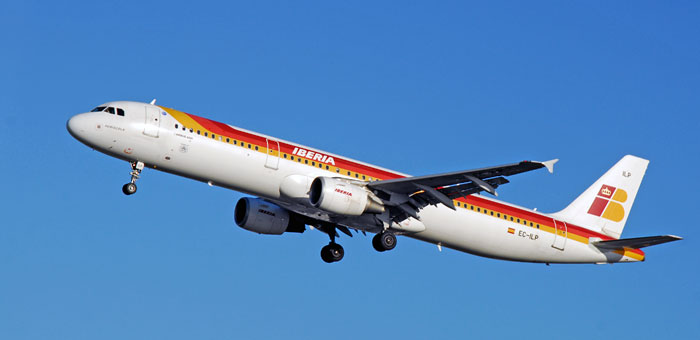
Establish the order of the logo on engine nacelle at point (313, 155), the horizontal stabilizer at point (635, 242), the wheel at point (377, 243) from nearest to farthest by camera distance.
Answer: the logo on engine nacelle at point (313, 155) < the wheel at point (377, 243) < the horizontal stabilizer at point (635, 242)

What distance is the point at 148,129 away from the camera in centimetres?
3991

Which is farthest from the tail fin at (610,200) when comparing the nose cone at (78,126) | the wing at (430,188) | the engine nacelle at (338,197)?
the nose cone at (78,126)

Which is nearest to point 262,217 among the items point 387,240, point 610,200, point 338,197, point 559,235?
point 387,240

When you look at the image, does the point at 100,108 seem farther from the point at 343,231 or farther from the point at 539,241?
the point at 539,241

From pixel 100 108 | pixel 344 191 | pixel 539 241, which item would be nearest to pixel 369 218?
pixel 344 191

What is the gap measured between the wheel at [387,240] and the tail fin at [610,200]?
33.2 feet

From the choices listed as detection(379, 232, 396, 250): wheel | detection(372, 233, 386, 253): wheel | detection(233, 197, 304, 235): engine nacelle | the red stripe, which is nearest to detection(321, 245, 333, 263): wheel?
detection(233, 197, 304, 235): engine nacelle

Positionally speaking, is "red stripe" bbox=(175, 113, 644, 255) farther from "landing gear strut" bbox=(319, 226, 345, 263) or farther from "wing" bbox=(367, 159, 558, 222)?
"landing gear strut" bbox=(319, 226, 345, 263)

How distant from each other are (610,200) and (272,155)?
19.8m

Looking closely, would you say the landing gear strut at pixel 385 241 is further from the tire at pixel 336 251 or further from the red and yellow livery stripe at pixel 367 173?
the tire at pixel 336 251

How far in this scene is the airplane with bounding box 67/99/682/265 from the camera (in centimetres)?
3988

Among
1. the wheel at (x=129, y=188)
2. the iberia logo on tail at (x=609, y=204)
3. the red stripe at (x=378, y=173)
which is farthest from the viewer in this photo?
the iberia logo on tail at (x=609, y=204)

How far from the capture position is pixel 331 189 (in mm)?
40094

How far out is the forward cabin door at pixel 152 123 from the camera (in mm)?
39906
